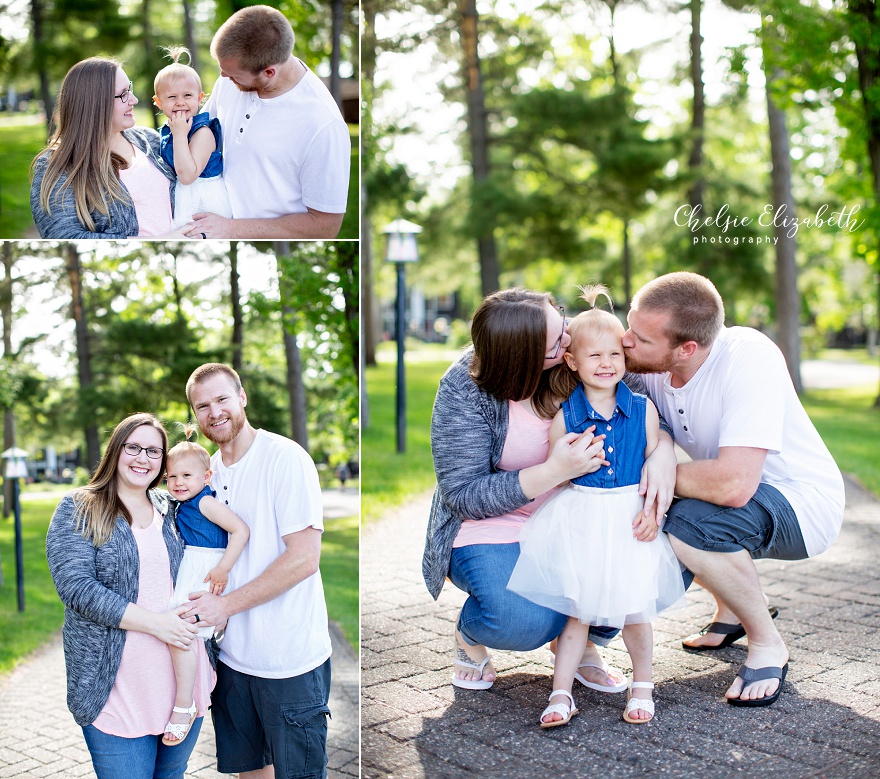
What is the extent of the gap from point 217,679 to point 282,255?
3.69ft

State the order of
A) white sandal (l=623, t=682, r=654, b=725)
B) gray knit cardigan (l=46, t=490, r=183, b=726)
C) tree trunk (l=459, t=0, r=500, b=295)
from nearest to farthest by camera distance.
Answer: gray knit cardigan (l=46, t=490, r=183, b=726)
white sandal (l=623, t=682, r=654, b=725)
tree trunk (l=459, t=0, r=500, b=295)

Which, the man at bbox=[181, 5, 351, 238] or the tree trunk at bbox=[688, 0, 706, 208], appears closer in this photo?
the man at bbox=[181, 5, 351, 238]

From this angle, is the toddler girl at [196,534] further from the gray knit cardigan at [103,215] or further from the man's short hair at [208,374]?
the gray knit cardigan at [103,215]

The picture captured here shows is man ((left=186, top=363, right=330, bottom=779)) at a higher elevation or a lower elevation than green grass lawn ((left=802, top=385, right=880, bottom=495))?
higher

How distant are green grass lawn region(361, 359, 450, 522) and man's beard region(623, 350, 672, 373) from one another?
1864 mm

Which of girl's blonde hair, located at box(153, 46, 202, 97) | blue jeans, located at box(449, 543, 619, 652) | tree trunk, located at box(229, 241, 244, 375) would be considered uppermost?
girl's blonde hair, located at box(153, 46, 202, 97)

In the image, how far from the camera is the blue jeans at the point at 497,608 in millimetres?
2793

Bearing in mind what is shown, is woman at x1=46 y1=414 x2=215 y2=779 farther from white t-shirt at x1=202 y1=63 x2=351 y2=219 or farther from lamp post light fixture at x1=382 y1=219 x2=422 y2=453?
lamp post light fixture at x1=382 y1=219 x2=422 y2=453

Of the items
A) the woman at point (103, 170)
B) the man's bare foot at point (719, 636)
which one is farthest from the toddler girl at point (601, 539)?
the woman at point (103, 170)

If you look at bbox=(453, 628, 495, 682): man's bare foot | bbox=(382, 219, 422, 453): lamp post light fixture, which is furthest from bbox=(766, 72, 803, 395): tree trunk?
bbox=(453, 628, 495, 682): man's bare foot

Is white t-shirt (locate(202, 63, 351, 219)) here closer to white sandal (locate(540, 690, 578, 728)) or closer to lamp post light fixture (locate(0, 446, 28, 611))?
lamp post light fixture (locate(0, 446, 28, 611))

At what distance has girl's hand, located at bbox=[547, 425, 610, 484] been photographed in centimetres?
266

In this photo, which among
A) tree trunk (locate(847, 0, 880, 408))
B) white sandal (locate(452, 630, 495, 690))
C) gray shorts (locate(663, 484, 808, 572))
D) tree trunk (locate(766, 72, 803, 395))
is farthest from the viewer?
tree trunk (locate(766, 72, 803, 395))

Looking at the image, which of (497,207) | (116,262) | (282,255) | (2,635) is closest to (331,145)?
(282,255)
